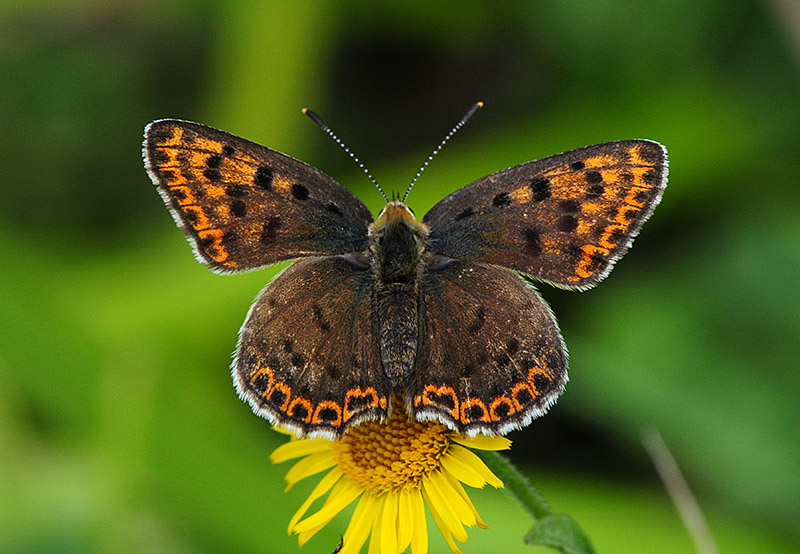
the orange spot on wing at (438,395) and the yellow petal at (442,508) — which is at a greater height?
the orange spot on wing at (438,395)

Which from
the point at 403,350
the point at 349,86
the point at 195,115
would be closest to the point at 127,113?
the point at 195,115

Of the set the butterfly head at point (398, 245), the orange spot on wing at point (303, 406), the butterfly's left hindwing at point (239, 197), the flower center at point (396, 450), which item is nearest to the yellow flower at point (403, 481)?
the flower center at point (396, 450)

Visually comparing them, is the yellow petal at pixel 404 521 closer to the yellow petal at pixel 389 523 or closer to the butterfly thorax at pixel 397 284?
the yellow petal at pixel 389 523

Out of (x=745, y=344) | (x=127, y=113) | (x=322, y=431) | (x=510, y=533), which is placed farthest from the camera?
(x=127, y=113)

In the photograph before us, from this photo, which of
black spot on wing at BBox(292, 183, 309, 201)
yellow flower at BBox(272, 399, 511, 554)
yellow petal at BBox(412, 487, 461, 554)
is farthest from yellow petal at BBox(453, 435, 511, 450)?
black spot on wing at BBox(292, 183, 309, 201)

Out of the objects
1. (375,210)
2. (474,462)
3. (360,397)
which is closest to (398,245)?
(360,397)

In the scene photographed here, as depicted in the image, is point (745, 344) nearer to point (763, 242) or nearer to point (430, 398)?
point (763, 242)

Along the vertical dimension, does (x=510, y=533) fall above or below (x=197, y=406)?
below
